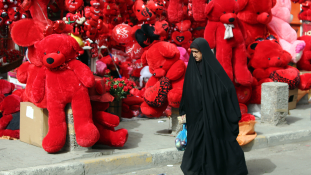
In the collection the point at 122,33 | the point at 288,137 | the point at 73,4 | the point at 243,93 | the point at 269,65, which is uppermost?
the point at 73,4

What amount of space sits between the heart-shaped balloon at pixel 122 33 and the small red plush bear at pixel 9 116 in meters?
2.92

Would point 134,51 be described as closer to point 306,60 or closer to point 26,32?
point 26,32

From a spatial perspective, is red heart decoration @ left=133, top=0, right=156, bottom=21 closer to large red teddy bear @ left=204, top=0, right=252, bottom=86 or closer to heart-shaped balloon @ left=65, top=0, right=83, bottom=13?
large red teddy bear @ left=204, top=0, right=252, bottom=86

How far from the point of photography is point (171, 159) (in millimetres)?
4930

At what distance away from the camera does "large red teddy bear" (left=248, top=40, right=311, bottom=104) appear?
755 cm

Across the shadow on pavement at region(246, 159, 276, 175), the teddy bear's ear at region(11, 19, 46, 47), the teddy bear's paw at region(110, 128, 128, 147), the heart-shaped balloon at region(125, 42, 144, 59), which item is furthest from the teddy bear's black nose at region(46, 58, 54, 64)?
the heart-shaped balloon at region(125, 42, 144, 59)

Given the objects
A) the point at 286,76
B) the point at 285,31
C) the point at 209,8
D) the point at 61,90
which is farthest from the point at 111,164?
the point at 285,31

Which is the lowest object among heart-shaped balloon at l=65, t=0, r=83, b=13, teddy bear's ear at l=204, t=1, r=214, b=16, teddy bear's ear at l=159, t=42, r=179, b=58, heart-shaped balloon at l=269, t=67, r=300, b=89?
heart-shaped balloon at l=269, t=67, r=300, b=89

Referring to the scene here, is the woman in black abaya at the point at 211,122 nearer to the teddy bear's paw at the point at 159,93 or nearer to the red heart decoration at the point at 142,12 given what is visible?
the teddy bear's paw at the point at 159,93

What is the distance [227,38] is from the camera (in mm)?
6551

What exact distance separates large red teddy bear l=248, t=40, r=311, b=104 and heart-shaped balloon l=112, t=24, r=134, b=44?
2.86 meters

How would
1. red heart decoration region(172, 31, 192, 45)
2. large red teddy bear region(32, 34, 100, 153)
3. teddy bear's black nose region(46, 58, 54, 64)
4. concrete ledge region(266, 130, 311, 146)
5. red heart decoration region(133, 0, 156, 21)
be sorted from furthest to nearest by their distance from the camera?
red heart decoration region(172, 31, 192, 45) → red heart decoration region(133, 0, 156, 21) → concrete ledge region(266, 130, 311, 146) → large red teddy bear region(32, 34, 100, 153) → teddy bear's black nose region(46, 58, 54, 64)

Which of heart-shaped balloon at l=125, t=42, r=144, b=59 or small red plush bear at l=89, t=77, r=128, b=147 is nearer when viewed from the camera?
Answer: small red plush bear at l=89, t=77, r=128, b=147

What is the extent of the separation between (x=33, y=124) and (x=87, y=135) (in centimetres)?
107
